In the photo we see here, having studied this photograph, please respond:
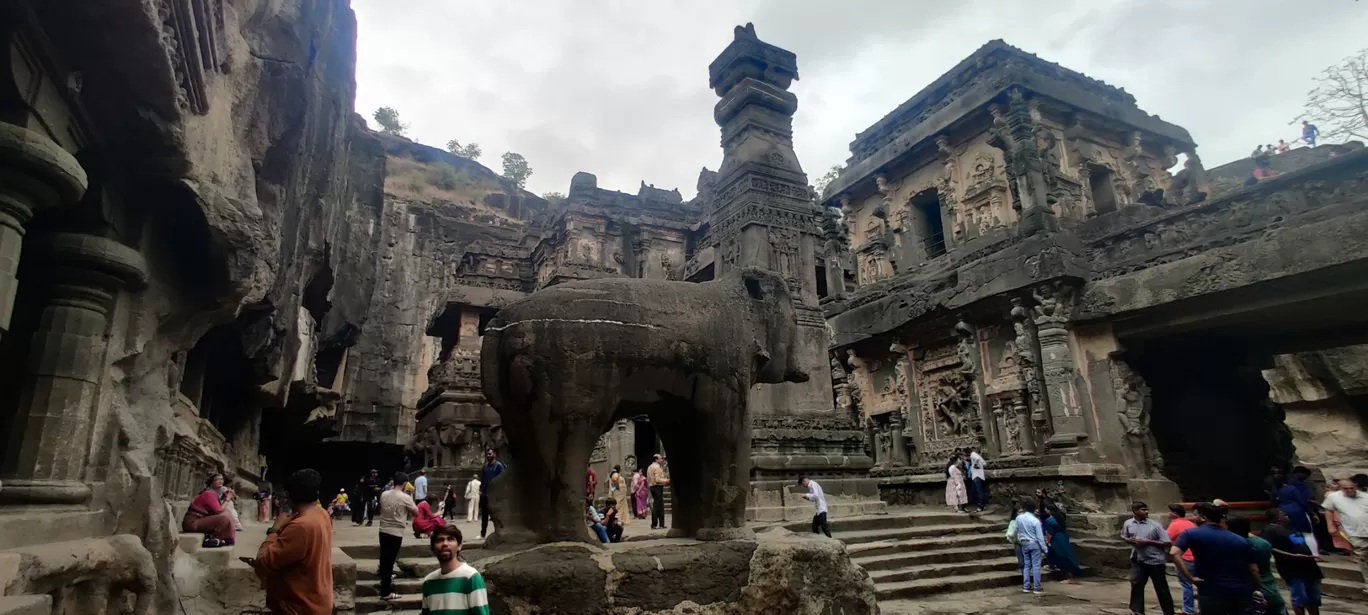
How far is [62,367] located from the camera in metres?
4.40

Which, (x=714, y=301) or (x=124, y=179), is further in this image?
(x=714, y=301)

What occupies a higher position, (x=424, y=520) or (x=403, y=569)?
(x=424, y=520)

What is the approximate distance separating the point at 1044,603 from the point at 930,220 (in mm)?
11861

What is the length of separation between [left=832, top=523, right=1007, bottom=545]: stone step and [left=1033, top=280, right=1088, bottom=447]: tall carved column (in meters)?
2.04

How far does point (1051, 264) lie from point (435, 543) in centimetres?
1113

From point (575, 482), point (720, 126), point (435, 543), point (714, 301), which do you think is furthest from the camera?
point (720, 126)

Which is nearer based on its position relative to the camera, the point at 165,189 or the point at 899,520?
the point at 165,189

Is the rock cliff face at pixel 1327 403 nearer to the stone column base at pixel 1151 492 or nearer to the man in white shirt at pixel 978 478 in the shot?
the stone column base at pixel 1151 492

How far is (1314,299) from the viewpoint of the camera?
9031 mm

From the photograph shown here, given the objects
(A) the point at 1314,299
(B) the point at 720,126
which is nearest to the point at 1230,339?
(A) the point at 1314,299

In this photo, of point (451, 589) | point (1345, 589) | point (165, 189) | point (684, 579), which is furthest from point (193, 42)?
Answer: point (1345, 589)

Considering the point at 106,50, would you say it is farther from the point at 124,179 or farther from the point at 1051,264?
the point at 1051,264

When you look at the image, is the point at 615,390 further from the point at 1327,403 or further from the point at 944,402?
the point at 1327,403

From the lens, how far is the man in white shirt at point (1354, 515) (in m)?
6.31
